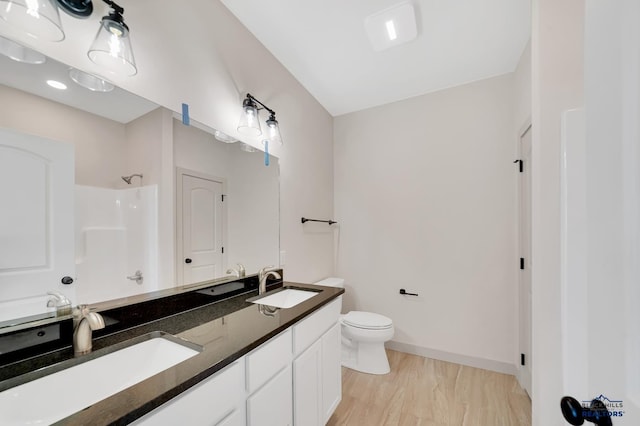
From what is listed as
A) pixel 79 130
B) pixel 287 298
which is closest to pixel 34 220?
pixel 79 130

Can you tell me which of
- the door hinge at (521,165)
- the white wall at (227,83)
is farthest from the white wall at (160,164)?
the door hinge at (521,165)

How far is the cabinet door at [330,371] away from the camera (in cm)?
159

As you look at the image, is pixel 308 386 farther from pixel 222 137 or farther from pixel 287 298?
pixel 222 137

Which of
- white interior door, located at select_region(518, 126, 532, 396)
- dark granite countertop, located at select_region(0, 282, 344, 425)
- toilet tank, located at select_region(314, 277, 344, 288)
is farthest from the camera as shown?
toilet tank, located at select_region(314, 277, 344, 288)

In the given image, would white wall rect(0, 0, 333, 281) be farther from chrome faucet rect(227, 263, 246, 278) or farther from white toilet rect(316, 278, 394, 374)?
white toilet rect(316, 278, 394, 374)

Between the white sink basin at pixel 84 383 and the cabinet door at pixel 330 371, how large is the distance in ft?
2.93

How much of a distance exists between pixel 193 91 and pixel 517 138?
254 cm

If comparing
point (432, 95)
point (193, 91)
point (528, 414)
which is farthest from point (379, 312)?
point (193, 91)

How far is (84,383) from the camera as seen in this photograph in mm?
807

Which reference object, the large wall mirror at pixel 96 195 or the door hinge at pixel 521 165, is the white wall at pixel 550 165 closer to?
the door hinge at pixel 521 165

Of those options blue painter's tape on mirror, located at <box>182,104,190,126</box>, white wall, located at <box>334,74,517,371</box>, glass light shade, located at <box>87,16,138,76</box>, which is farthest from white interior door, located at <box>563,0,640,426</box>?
white wall, located at <box>334,74,517,371</box>

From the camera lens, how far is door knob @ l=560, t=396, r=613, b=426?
0.43m

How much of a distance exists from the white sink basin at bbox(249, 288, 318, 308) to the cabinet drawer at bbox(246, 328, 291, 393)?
1.45ft

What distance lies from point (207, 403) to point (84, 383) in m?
0.38
